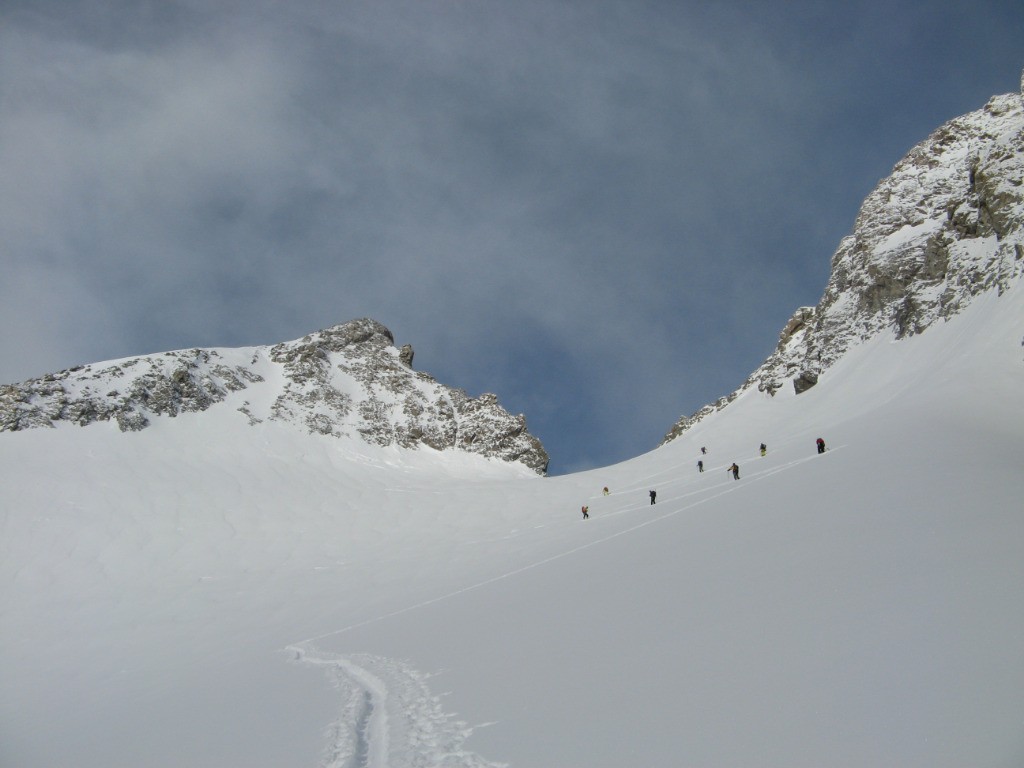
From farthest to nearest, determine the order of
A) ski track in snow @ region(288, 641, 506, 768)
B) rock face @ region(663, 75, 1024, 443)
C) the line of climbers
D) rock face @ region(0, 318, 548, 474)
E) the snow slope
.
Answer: rock face @ region(0, 318, 548, 474) < rock face @ region(663, 75, 1024, 443) < the line of climbers < ski track in snow @ region(288, 641, 506, 768) < the snow slope

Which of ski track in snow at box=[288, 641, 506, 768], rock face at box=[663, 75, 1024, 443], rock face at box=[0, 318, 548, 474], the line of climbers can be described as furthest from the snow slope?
rock face at box=[0, 318, 548, 474]

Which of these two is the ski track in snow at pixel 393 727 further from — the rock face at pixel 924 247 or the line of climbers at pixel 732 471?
the rock face at pixel 924 247

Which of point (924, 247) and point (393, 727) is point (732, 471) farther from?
point (924, 247)

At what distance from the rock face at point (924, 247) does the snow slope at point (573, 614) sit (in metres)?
9.67

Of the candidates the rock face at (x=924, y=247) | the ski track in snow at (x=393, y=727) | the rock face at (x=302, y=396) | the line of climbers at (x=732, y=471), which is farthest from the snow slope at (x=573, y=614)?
the rock face at (x=302, y=396)

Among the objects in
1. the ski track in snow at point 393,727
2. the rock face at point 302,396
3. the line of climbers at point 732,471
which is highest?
the rock face at point 302,396

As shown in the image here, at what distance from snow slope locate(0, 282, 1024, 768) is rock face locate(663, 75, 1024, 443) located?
967 cm

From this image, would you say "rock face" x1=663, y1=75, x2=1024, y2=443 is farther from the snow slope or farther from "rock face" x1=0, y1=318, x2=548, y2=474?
"rock face" x1=0, y1=318, x2=548, y2=474

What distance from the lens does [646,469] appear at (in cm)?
5016

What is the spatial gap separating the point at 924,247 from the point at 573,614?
214 feet

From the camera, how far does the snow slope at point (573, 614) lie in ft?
19.8

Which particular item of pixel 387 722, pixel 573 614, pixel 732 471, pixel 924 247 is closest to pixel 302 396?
pixel 732 471

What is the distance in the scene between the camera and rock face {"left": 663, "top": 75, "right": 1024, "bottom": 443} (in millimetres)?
51344

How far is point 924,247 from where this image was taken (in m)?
61.3
